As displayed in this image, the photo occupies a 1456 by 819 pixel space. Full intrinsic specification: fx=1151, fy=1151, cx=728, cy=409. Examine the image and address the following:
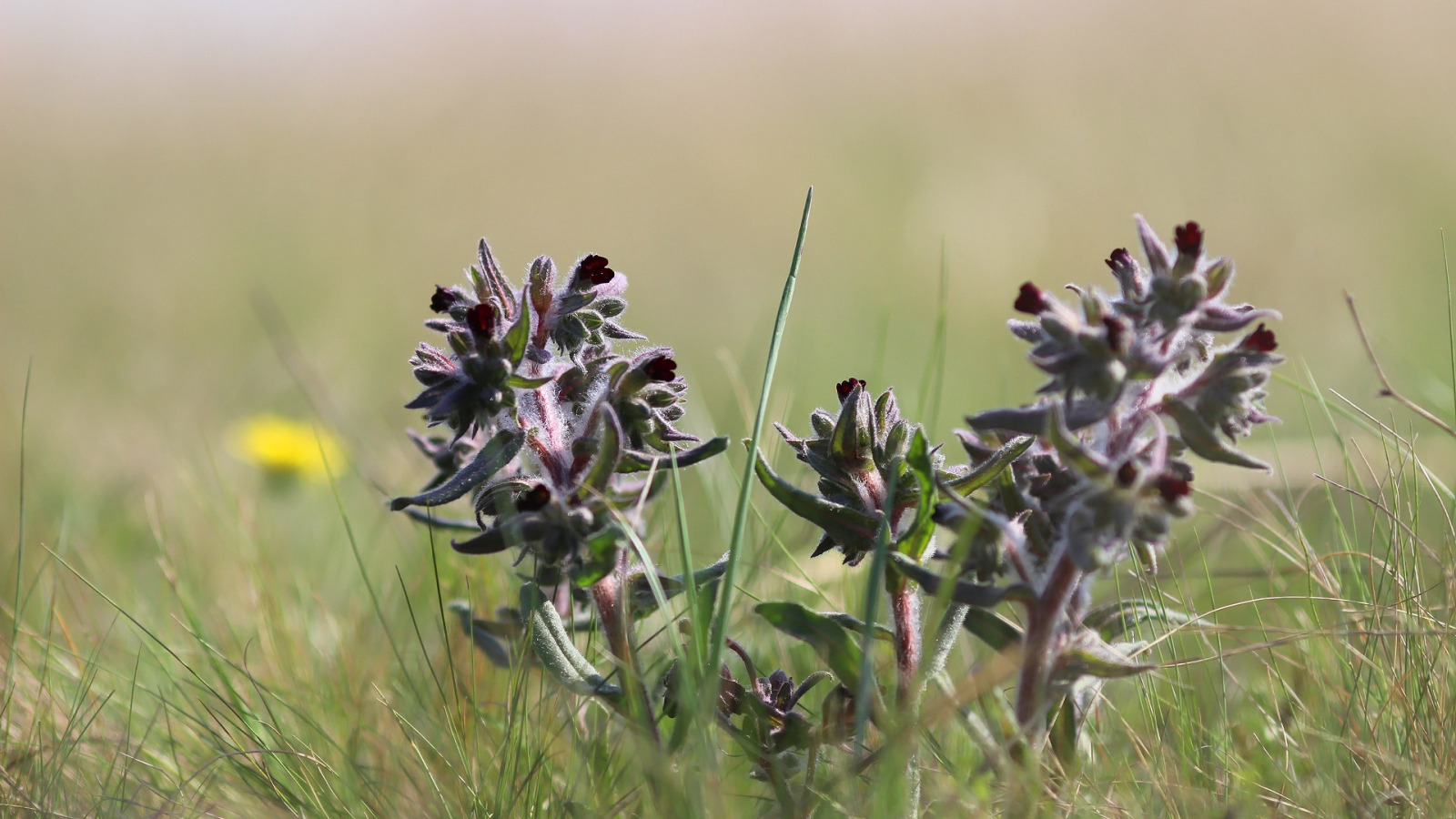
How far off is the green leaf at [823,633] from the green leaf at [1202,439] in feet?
2.36

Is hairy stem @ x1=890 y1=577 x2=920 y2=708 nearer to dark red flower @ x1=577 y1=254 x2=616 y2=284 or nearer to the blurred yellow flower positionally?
dark red flower @ x1=577 y1=254 x2=616 y2=284

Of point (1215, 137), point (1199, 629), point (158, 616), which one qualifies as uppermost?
point (1215, 137)

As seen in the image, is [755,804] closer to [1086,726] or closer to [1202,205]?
[1086,726]

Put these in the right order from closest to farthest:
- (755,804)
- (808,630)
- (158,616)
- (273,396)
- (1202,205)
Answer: (808,630), (755,804), (158,616), (273,396), (1202,205)

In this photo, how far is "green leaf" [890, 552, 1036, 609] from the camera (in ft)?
6.50

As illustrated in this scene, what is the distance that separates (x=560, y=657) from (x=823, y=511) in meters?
0.61

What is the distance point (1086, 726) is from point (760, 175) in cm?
938

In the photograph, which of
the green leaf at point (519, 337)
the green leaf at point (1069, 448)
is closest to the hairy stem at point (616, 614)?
the green leaf at point (519, 337)

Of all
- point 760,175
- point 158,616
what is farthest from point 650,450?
point 760,175

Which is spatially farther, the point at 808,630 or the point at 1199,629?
the point at 1199,629

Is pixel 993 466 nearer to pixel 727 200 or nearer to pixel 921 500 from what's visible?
pixel 921 500

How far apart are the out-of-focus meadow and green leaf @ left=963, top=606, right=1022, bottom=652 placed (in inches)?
69.1

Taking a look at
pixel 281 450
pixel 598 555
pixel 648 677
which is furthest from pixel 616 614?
pixel 281 450

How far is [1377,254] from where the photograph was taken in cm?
804
